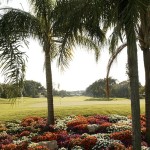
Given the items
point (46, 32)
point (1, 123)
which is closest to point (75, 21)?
point (46, 32)

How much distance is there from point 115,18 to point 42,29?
7.96 metres

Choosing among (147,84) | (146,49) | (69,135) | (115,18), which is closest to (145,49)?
(146,49)

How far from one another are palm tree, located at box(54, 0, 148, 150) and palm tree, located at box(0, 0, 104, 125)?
2.26 meters

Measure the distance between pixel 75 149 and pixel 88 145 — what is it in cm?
71

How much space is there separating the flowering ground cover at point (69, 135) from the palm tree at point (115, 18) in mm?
3624

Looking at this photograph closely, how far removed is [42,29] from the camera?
64.6 ft

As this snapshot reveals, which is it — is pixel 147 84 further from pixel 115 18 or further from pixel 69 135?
pixel 115 18

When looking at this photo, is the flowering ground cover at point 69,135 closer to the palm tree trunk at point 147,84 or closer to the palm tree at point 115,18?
the palm tree trunk at point 147,84

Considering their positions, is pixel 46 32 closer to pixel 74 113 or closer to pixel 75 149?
pixel 75 149

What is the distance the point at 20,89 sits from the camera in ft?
46.7

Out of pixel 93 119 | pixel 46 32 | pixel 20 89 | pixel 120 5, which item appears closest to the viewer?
pixel 120 5

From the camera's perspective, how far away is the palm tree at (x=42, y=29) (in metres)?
16.9

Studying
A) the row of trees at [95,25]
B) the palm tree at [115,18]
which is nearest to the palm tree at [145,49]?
the row of trees at [95,25]

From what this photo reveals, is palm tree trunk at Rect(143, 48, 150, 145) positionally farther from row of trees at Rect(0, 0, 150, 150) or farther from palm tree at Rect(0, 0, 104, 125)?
palm tree at Rect(0, 0, 104, 125)
